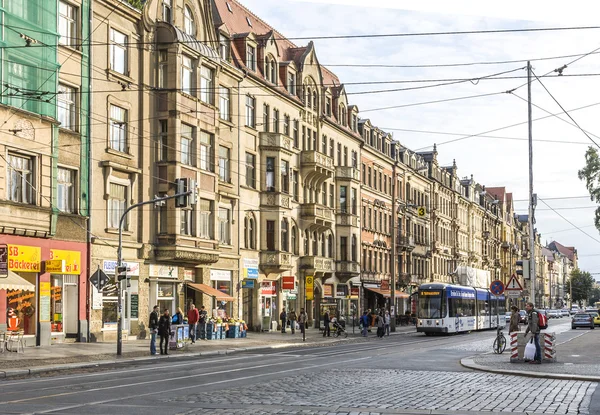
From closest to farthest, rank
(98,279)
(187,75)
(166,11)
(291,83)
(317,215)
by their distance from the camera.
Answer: (98,279), (166,11), (187,75), (291,83), (317,215)

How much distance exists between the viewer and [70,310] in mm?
37250

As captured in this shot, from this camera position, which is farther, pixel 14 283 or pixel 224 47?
pixel 224 47

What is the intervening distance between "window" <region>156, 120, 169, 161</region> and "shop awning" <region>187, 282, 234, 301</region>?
692cm

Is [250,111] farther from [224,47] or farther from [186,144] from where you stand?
[186,144]

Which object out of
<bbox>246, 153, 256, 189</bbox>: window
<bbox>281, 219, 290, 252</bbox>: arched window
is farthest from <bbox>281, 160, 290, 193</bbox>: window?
<bbox>246, 153, 256, 189</bbox>: window

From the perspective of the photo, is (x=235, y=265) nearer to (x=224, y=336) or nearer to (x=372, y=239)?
(x=224, y=336)

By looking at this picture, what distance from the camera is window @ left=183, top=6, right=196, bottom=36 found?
4597 centimetres

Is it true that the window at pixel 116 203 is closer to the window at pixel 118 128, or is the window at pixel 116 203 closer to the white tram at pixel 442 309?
the window at pixel 118 128

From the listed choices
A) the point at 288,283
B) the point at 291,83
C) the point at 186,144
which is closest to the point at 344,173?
the point at 291,83

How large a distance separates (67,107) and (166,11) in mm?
9659

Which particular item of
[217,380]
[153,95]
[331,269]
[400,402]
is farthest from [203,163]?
[400,402]

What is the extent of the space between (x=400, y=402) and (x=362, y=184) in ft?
191

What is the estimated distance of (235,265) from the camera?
51.7 m

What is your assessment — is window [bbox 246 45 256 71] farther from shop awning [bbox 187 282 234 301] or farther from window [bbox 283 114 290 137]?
shop awning [bbox 187 282 234 301]
